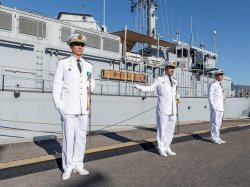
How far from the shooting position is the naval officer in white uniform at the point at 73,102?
3816 mm

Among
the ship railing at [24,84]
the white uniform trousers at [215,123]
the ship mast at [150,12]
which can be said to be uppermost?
the ship mast at [150,12]

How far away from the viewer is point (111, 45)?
1183 centimetres

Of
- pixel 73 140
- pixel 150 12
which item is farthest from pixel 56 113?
pixel 150 12

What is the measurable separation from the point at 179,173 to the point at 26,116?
17.2ft

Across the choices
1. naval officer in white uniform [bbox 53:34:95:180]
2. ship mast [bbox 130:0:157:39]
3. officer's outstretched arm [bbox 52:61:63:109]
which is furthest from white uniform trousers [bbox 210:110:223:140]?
ship mast [bbox 130:0:157:39]

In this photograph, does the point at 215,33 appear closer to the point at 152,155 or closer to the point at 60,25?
the point at 60,25

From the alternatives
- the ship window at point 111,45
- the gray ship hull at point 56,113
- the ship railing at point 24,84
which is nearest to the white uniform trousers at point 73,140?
the gray ship hull at point 56,113

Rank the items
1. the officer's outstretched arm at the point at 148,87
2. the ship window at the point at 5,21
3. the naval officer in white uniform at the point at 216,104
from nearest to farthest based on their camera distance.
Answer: the officer's outstretched arm at the point at 148,87 → the naval officer in white uniform at the point at 216,104 → the ship window at the point at 5,21

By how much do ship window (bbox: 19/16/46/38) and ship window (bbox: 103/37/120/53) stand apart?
2607 millimetres

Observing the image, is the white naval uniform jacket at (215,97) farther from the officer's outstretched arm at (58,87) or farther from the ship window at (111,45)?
the ship window at (111,45)

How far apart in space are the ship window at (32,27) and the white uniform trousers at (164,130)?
590 centimetres

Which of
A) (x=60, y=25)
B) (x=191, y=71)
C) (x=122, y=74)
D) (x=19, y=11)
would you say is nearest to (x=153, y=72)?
(x=122, y=74)

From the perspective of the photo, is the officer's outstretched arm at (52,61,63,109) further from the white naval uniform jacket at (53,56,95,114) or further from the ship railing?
the ship railing

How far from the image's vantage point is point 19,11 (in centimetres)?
916
